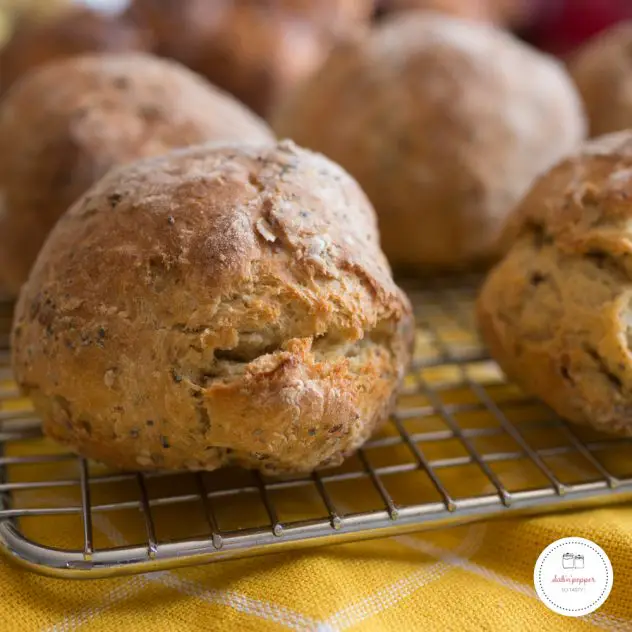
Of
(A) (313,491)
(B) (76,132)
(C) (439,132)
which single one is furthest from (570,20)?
(A) (313,491)

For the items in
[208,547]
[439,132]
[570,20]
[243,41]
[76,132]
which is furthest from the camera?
[570,20]

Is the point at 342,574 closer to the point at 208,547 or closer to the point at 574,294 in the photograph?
the point at 208,547

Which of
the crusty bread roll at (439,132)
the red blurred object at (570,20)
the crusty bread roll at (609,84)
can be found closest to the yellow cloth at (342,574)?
the crusty bread roll at (439,132)

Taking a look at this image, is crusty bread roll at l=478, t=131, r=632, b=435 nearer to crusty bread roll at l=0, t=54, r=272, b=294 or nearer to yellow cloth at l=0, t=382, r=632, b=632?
yellow cloth at l=0, t=382, r=632, b=632

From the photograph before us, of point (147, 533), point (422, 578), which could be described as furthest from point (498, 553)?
point (147, 533)

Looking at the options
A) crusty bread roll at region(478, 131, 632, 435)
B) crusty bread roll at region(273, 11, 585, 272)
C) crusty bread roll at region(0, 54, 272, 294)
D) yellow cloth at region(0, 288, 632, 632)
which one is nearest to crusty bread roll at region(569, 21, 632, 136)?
crusty bread roll at region(273, 11, 585, 272)
